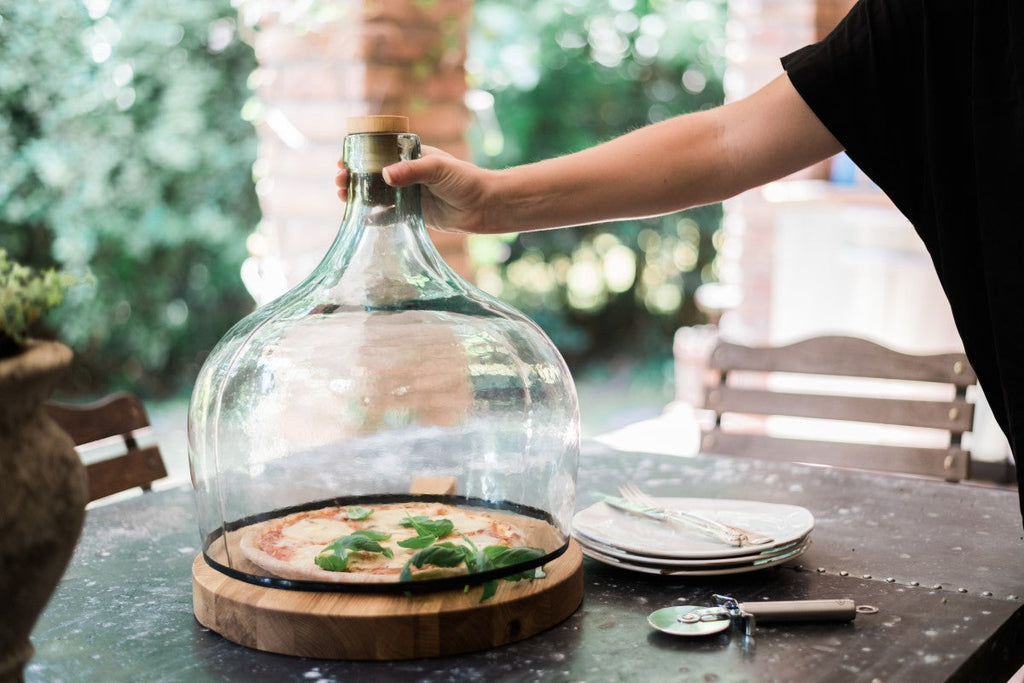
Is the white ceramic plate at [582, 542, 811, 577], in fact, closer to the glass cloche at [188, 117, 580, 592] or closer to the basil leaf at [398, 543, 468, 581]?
the glass cloche at [188, 117, 580, 592]

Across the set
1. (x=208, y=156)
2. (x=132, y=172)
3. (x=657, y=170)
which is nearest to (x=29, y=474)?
(x=657, y=170)

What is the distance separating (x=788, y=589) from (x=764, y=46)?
10.5 feet

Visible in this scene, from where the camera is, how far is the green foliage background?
14.6 ft

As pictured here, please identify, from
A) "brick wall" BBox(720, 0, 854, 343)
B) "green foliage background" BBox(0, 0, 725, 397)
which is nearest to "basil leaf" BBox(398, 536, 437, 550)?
"green foliage background" BBox(0, 0, 725, 397)

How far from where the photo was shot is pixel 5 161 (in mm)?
4402

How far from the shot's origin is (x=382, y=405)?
3.35ft

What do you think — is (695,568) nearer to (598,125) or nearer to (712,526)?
(712,526)

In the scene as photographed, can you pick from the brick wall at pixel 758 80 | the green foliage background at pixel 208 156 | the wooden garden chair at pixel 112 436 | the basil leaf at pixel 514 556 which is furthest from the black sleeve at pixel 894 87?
the brick wall at pixel 758 80

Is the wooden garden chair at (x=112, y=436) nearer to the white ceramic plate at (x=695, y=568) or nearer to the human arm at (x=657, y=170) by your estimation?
the human arm at (x=657, y=170)

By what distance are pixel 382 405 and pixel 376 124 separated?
259 mm

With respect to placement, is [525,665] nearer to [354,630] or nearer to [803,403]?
[354,630]

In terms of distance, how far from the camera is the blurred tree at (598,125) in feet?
19.9

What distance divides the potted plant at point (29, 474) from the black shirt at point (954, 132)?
33.8 inches

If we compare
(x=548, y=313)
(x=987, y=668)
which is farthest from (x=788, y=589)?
(x=548, y=313)
